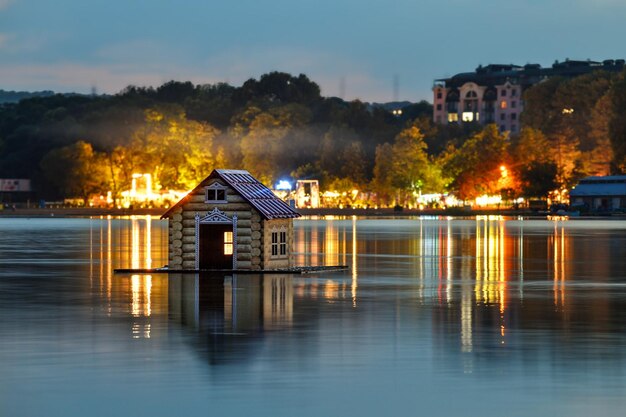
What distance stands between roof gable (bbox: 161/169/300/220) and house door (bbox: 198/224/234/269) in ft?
5.26

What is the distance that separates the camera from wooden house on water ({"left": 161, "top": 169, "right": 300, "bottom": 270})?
1586 inches

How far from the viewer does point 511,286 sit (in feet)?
124

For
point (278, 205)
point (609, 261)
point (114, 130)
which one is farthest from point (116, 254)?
point (114, 130)

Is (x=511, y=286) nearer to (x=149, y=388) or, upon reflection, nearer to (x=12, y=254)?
(x=149, y=388)

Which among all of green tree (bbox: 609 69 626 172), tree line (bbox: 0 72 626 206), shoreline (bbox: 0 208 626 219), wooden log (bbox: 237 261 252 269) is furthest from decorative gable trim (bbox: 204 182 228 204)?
tree line (bbox: 0 72 626 206)

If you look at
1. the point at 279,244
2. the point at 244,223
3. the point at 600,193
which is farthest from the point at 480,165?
the point at 244,223

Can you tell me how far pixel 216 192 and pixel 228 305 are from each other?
10.8 metres

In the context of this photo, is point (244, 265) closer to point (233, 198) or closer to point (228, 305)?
point (233, 198)

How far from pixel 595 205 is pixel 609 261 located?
120 m

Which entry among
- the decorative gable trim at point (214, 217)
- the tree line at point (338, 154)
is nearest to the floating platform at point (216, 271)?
the decorative gable trim at point (214, 217)

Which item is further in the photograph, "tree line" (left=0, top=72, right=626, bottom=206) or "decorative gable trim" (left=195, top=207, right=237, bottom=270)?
"tree line" (left=0, top=72, right=626, bottom=206)

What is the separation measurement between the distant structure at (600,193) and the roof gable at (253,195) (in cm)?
12746

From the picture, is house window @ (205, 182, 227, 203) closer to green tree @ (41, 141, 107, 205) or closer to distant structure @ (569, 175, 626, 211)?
distant structure @ (569, 175, 626, 211)

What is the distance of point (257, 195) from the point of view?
4109cm
